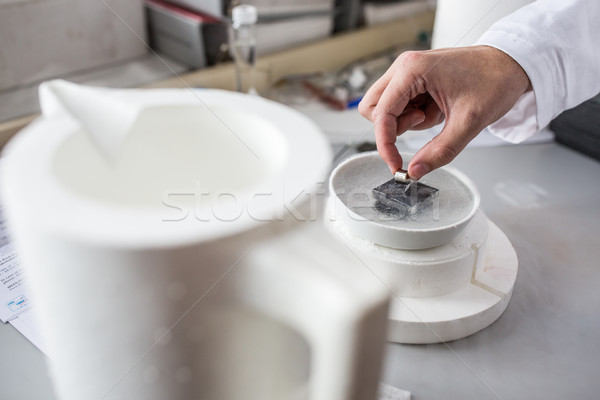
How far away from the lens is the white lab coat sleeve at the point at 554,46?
63 cm

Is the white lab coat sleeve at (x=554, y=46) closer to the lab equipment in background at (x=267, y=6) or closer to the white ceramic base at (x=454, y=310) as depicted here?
the white ceramic base at (x=454, y=310)

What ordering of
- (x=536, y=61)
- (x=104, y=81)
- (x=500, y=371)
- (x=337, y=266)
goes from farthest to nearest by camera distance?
(x=104, y=81), (x=536, y=61), (x=500, y=371), (x=337, y=266)

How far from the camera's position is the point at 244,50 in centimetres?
104

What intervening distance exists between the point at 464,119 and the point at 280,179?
0.37 metres

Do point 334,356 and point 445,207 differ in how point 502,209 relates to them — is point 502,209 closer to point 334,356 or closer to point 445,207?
point 445,207

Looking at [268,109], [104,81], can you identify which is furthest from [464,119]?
[104,81]

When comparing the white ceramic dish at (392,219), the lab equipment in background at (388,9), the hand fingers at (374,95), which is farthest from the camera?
the lab equipment in background at (388,9)

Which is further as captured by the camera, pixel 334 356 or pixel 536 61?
pixel 536 61

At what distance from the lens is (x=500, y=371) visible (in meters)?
0.52

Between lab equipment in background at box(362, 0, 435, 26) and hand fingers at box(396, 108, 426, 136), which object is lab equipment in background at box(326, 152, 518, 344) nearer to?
hand fingers at box(396, 108, 426, 136)

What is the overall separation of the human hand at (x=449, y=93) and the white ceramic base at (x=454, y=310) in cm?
13

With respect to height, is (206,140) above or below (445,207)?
above

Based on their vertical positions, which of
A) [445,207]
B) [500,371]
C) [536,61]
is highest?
[536,61]

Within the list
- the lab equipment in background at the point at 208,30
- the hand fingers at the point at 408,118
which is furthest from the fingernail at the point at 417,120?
the lab equipment in background at the point at 208,30
